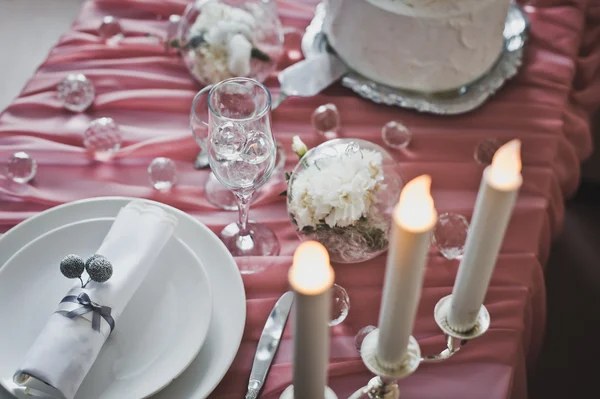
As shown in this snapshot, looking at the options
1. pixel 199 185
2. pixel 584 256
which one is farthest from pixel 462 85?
pixel 584 256

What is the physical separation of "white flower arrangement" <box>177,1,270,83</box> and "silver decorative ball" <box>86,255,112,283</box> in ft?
1.43

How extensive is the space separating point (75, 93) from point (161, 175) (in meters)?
0.23

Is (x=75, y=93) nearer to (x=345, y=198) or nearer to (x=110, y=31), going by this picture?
(x=110, y=31)

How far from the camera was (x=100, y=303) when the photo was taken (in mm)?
688

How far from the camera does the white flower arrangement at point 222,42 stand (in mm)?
1014

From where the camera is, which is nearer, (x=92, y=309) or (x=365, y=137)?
(x=92, y=309)

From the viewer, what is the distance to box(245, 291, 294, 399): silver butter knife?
709 millimetres

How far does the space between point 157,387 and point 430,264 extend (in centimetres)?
38

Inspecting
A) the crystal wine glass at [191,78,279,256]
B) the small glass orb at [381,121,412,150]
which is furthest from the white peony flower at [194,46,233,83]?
the small glass orb at [381,121,412,150]

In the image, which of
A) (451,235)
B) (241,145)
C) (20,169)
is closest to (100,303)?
(241,145)

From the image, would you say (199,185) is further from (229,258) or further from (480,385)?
(480,385)

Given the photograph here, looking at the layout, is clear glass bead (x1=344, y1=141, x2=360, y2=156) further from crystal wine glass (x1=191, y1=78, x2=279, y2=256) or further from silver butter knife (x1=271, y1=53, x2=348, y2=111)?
silver butter knife (x1=271, y1=53, x2=348, y2=111)

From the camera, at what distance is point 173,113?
1050 millimetres

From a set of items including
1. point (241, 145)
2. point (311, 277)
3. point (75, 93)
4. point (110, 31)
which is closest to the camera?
point (311, 277)
